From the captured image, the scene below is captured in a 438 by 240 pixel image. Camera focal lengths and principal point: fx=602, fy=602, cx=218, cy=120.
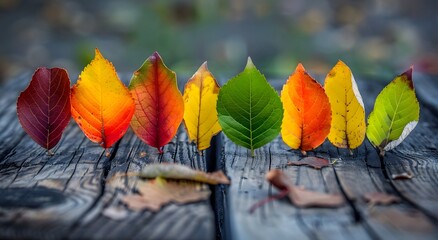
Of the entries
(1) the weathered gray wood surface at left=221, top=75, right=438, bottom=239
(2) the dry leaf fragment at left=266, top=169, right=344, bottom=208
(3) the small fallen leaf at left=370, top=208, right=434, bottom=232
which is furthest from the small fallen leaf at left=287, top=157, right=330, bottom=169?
(3) the small fallen leaf at left=370, top=208, right=434, bottom=232

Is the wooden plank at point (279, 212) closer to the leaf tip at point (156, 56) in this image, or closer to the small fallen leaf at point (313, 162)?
the small fallen leaf at point (313, 162)

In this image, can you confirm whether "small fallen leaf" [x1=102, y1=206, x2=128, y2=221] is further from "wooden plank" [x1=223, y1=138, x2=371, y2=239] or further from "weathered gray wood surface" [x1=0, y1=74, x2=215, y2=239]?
"wooden plank" [x1=223, y1=138, x2=371, y2=239]

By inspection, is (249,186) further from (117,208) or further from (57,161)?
(57,161)

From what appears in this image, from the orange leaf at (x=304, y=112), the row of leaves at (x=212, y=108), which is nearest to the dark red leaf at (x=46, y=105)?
the row of leaves at (x=212, y=108)

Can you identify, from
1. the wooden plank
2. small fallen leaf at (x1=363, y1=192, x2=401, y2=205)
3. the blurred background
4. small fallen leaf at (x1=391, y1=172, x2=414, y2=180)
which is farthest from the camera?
the blurred background

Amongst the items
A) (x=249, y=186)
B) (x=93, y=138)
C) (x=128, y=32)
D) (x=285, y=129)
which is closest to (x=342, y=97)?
(x=285, y=129)
